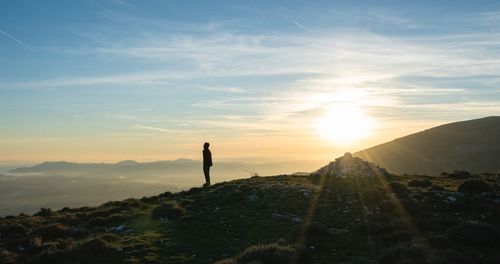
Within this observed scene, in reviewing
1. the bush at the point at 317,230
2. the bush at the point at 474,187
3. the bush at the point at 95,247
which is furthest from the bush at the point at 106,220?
the bush at the point at 474,187

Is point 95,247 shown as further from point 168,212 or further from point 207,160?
point 207,160

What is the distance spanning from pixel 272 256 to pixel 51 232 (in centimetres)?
1250

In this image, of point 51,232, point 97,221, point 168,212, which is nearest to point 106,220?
point 97,221

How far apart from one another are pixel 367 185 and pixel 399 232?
1392 cm

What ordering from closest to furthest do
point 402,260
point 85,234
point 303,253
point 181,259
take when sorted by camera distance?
point 402,260
point 303,253
point 181,259
point 85,234

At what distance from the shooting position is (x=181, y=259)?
16.0 m

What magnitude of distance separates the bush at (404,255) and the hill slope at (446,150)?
90.6m

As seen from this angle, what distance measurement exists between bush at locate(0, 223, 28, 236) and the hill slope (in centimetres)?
9288

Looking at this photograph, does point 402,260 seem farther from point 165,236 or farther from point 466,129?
point 466,129

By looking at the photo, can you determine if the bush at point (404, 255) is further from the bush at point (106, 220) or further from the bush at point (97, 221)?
the bush at point (97, 221)

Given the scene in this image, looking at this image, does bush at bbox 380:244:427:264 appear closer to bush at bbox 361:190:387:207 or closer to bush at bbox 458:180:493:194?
bush at bbox 361:190:387:207

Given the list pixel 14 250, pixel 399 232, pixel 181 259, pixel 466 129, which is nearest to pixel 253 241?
pixel 181 259

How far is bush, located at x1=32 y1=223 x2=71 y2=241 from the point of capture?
2095 centimetres

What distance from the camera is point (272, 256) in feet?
45.9
